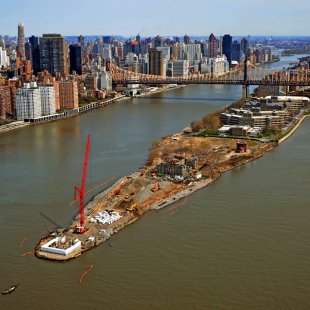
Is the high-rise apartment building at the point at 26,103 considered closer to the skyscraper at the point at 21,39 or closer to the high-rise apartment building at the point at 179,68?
the high-rise apartment building at the point at 179,68

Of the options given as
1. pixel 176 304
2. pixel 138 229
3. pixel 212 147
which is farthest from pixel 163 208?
pixel 212 147

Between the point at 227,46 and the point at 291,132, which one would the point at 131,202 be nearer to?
the point at 291,132

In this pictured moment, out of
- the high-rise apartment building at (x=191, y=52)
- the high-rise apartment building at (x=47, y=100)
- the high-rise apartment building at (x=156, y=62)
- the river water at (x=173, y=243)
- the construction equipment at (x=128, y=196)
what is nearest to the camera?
the river water at (x=173, y=243)

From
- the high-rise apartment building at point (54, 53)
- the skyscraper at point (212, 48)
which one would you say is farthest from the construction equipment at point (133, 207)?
the skyscraper at point (212, 48)

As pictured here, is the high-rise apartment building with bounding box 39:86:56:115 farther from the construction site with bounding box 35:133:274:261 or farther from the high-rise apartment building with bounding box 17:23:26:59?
the high-rise apartment building with bounding box 17:23:26:59

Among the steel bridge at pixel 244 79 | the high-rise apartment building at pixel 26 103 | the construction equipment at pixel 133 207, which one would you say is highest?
the steel bridge at pixel 244 79

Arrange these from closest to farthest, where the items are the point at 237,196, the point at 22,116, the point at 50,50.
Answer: the point at 237,196
the point at 22,116
the point at 50,50

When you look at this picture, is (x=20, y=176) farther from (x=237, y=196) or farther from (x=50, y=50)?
(x=50, y=50)
